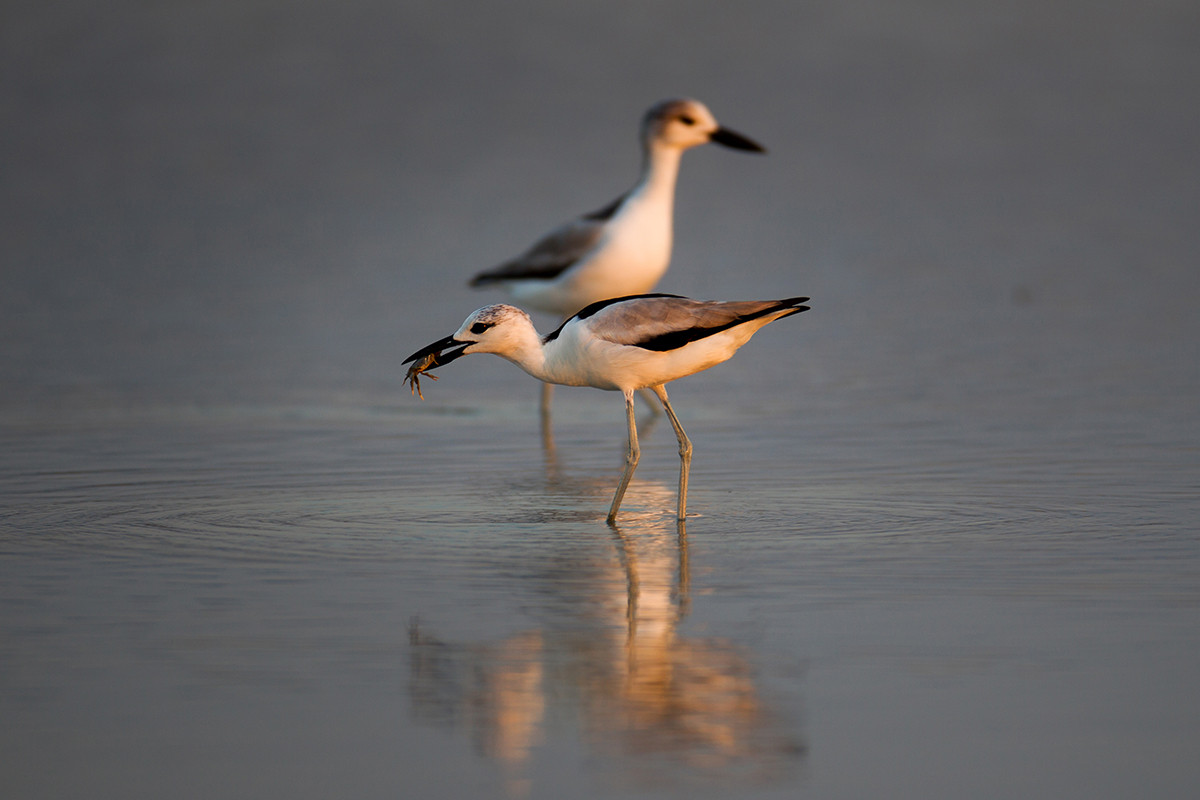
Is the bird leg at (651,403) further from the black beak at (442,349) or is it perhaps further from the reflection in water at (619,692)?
the reflection in water at (619,692)

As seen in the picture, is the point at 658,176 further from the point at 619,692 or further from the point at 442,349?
the point at 619,692

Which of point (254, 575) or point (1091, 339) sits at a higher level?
point (1091, 339)

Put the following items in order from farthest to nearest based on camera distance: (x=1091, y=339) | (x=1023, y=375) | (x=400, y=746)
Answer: (x=1091, y=339), (x=1023, y=375), (x=400, y=746)

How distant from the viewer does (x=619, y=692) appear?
207 inches

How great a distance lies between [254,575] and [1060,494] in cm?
366

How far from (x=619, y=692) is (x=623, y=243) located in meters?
7.99

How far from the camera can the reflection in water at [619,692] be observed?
15.5 feet

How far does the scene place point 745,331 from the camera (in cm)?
827

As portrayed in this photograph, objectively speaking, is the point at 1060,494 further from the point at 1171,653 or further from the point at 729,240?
the point at 729,240

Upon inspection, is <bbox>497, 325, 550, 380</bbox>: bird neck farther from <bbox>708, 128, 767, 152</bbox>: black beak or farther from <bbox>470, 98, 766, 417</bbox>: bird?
<bbox>708, 128, 767, 152</bbox>: black beak

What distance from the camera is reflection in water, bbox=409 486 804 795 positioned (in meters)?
4.73

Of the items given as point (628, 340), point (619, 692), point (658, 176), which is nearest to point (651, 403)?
point (658, 176)

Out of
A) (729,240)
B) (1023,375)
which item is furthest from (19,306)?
(1023,375)

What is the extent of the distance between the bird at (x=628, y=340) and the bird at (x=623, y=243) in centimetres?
452
